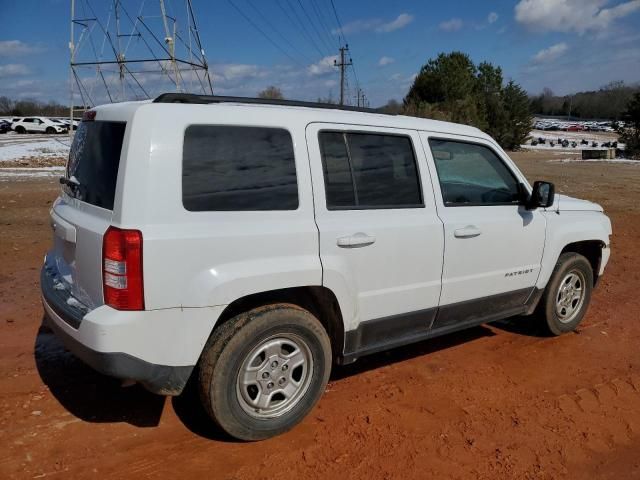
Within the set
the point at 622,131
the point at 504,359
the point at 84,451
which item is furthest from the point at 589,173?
the point at 84,451

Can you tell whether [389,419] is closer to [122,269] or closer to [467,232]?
[467,232]

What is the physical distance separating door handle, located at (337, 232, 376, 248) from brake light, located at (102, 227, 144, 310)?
120cm

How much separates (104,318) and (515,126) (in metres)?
47.1

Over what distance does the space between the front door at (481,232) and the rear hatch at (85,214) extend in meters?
2.15

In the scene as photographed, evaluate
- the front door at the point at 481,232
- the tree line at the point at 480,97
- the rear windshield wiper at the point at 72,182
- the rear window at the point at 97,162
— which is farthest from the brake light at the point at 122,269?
the tree line at the point at 480,97

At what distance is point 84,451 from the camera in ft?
10.2

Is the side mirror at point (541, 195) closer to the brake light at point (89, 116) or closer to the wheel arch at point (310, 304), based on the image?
the wheel arch at point (310, 304)

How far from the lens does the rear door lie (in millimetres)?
3355

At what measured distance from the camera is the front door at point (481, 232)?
13.0 ft

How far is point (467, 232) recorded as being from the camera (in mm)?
3953

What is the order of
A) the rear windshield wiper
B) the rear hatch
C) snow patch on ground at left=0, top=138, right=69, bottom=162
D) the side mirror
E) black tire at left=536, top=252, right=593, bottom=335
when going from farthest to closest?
snow patch on ground at left=0, top=138, right=69, bottom=162 < black tire at left=536, top=252, right=593, bottom=335 < the side mirror < the rear windshield wiper < the rear hatch

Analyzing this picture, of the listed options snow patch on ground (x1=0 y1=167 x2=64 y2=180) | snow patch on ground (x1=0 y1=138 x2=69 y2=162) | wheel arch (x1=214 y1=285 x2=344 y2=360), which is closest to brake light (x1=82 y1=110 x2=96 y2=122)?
wheel arch (x1=214 y1=285 x2=344 y2=360)

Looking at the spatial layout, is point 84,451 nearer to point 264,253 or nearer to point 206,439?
point 206,439

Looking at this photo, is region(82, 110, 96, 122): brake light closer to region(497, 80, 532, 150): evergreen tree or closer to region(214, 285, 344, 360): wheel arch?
region(214, 285, 344, 360): wheel arch
